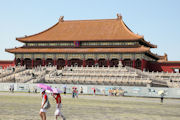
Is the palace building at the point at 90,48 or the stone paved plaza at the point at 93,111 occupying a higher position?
the palace building at the point at 90,48

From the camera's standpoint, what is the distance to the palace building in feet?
256

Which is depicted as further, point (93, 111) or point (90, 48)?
point (90, 48)

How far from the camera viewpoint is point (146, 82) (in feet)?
176

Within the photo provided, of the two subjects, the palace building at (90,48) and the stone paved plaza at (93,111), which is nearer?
the stone paved plaza at (93,111)

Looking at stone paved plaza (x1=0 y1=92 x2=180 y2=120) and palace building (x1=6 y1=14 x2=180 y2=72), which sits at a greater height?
palace building (x1=6 y1=14 x2=180 y2=72)

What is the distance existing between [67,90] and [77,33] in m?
38.1

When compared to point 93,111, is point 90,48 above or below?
above

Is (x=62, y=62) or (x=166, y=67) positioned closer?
(x=166, y=67)

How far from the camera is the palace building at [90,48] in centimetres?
7806

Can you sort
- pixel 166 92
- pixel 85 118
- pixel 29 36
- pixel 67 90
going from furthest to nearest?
1. pixel 29 36
2. pixel 67 90
3. pixel 166 92
4. pixel 85 118

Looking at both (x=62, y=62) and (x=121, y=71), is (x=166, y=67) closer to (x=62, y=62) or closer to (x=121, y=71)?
(x=121, y=71)

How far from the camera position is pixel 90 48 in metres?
82.5

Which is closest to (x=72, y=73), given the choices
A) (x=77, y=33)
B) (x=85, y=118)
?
(x=77, y=33)

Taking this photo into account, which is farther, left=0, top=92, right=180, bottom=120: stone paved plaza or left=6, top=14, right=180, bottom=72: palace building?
left=6, top=14, right=180, bottom=72: palace building
